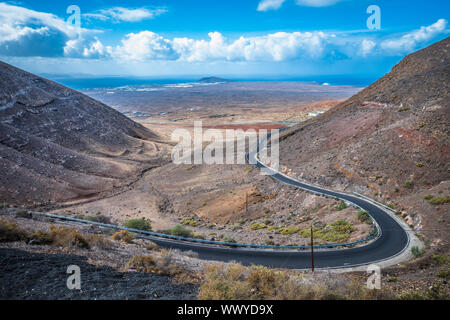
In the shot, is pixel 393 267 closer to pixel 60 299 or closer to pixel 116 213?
pixel 60 299

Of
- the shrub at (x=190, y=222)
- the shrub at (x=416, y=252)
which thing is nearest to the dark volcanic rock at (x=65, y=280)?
the shrub at (x=416, y=252)

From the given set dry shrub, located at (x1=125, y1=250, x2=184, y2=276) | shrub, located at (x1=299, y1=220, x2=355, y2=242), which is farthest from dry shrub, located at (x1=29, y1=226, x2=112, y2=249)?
shrub, located at (x1=299, y1=220, x2=355, y2=242)

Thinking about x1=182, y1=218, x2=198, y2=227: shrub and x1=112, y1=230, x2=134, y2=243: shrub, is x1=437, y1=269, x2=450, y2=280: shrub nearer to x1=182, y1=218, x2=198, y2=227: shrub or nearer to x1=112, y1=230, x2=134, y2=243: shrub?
→ x1=112, y1=230, x2=134, y2=243: shrub

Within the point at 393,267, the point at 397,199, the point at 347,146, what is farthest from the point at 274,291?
the point at 347,146

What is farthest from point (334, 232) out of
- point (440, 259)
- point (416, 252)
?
point (440, 259)

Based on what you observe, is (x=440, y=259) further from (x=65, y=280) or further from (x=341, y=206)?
(x=65, y=280)

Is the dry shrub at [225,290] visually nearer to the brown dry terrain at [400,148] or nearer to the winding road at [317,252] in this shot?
the winding road at [317,252]
